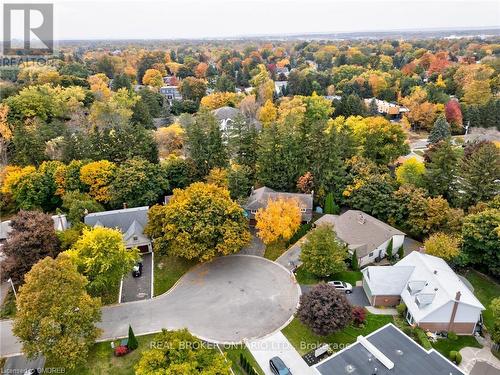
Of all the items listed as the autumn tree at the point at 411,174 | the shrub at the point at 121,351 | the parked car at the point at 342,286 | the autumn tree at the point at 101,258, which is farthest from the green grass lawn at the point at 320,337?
the autumn tree at the point at 411,174

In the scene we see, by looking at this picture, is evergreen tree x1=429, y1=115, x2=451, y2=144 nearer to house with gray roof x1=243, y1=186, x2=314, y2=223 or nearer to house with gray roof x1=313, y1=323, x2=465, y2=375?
house with gray roof x1=243, y1=186, x2=314, y2=223

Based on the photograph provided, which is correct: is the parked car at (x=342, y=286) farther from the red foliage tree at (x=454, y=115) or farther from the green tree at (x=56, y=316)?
the red foliage tree at (x=454, y=115)

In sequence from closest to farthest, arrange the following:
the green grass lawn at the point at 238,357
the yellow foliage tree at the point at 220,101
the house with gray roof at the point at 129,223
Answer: the green grass lawn at the point at 238,357 < the house with gray roof at the point at 129,223 < the yellow foliage tree at the point at 220,101

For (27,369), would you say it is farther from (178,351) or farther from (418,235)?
(418,235)

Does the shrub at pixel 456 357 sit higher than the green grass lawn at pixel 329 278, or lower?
lower

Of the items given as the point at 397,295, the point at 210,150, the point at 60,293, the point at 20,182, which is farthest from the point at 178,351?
the point at 20,182

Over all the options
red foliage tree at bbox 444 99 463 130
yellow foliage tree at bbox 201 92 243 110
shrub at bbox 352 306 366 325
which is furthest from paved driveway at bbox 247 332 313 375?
red foliage tree at bbox 444 99 463 130

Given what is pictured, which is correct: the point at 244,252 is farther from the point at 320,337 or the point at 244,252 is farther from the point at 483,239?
the point at 483,239
